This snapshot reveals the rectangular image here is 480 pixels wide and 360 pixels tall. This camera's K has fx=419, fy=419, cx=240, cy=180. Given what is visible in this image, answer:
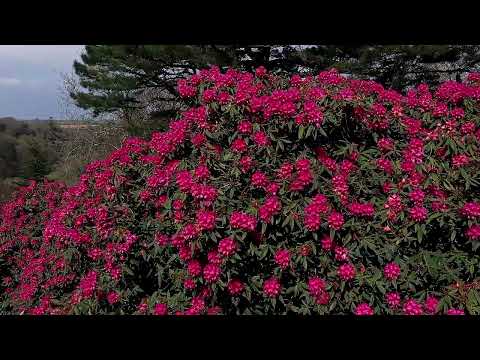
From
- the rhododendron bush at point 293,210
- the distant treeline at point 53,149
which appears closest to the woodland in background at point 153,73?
the distant treeline at point 53,149

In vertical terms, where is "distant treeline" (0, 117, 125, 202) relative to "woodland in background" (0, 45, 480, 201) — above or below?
below

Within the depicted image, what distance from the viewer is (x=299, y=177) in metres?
2.44

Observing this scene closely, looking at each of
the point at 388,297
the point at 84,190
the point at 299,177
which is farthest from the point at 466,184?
the point at 84,190

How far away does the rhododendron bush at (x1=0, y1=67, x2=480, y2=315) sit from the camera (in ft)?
7.77

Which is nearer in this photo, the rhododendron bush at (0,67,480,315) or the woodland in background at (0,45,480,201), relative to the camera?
the rhododendron bush at (0,67,480,315)

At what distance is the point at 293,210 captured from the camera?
2381mm

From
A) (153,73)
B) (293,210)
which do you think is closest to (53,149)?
(153,73)

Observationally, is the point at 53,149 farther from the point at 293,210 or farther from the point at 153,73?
the point at 293,210

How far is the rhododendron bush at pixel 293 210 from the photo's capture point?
2.37 meters

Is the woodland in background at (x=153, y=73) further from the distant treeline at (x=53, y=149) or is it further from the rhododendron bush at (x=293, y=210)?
the rhododendron bush at (x=293, y=210)

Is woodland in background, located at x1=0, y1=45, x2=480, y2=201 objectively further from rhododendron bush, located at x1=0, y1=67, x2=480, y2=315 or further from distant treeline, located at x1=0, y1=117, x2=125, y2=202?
rhododendron bush, located at x1=0, y1=67, x2=480, y2=315

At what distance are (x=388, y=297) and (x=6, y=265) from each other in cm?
393

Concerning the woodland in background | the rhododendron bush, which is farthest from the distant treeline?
the rhododendron bush
